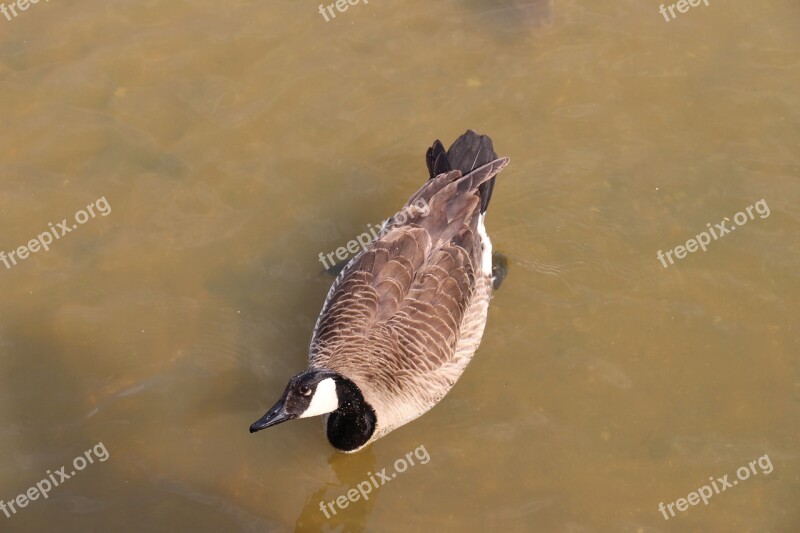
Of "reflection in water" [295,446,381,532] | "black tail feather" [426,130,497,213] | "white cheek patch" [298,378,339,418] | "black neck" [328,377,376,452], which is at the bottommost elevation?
"reflection in water" [295,446,381,532]

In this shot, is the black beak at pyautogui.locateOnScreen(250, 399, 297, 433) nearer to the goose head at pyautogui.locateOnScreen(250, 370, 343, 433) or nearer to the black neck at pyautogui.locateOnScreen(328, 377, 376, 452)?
the goose head at pyautogui.locateOnScreen(250, 370, 343, 433)

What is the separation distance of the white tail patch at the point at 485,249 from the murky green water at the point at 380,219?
448mm

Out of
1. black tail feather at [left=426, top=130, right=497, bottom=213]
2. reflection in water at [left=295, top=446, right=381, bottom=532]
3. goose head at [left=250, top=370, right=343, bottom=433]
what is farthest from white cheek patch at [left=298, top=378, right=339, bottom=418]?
black tail feather at [left=426, top=130, right=497, bottom=213]

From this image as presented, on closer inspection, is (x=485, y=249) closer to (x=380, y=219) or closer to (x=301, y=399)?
(x=380, y=219)

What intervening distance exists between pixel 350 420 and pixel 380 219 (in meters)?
2.16

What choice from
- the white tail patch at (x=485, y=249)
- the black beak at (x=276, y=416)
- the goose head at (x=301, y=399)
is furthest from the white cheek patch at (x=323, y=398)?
the white tail patch at (x=485, y=249)

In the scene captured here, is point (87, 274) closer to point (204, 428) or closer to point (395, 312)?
point (204, 428)

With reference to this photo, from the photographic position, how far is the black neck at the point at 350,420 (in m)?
5.79

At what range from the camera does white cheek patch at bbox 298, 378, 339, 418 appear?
562cm

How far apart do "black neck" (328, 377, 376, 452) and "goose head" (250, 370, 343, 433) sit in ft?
0.41

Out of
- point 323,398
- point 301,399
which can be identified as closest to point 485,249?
point 323,398

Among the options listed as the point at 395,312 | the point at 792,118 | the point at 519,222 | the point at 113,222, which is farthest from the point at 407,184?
the point at 792,118

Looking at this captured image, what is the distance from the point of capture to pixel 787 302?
7.13m

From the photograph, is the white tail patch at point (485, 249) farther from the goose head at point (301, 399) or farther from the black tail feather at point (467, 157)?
the goose head at point (301, 399)
